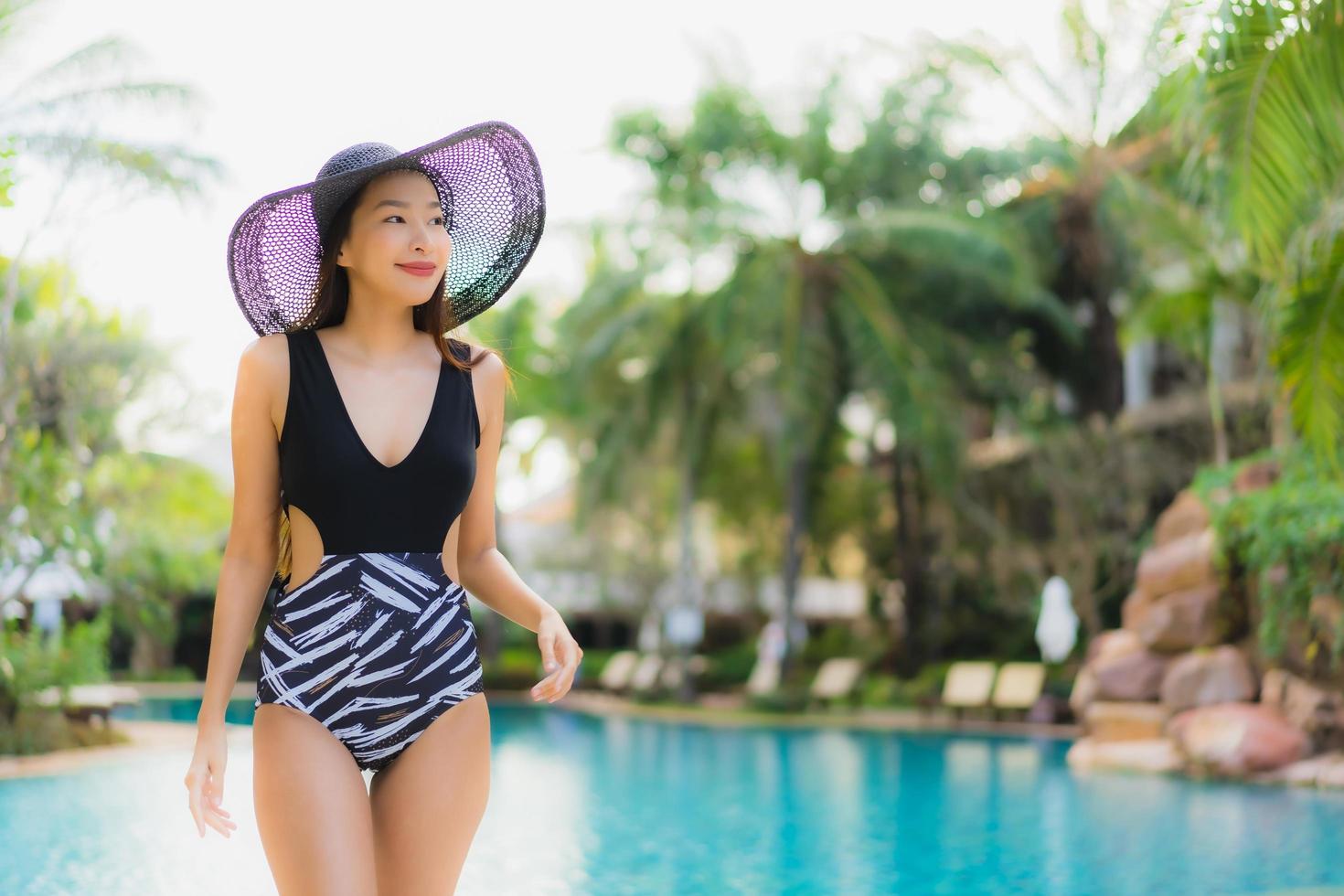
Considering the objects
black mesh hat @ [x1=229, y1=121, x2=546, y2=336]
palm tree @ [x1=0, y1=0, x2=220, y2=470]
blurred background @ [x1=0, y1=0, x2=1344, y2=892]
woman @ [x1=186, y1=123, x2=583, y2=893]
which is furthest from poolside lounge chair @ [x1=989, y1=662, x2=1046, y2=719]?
woman @ [x1=186, y1=123, x2=583, y2=893]

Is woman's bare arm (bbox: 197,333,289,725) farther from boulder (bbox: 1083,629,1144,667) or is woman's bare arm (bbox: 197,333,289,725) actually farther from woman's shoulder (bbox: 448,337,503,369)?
boulder (bbox: 1083,629,1144,667)

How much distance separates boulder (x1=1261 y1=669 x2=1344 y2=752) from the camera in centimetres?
1221

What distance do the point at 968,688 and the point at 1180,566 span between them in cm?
641

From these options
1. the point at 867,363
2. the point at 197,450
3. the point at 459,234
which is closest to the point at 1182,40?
the point at 459,234

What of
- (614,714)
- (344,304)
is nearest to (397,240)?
(344,304)

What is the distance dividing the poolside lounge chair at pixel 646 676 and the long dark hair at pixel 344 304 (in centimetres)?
2268

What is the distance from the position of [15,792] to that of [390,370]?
34.9 feet

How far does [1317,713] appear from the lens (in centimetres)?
1223

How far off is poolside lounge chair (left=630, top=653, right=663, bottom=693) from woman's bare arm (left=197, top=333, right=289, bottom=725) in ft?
75.0

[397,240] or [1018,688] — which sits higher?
[397,240]

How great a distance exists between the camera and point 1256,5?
5637mm

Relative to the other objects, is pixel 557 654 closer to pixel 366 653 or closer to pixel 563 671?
pixel 563 671

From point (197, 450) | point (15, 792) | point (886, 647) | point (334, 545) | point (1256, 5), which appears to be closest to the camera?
Result: point (334, 545)

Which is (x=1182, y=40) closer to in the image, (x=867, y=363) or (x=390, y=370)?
(x=390, y=370)
